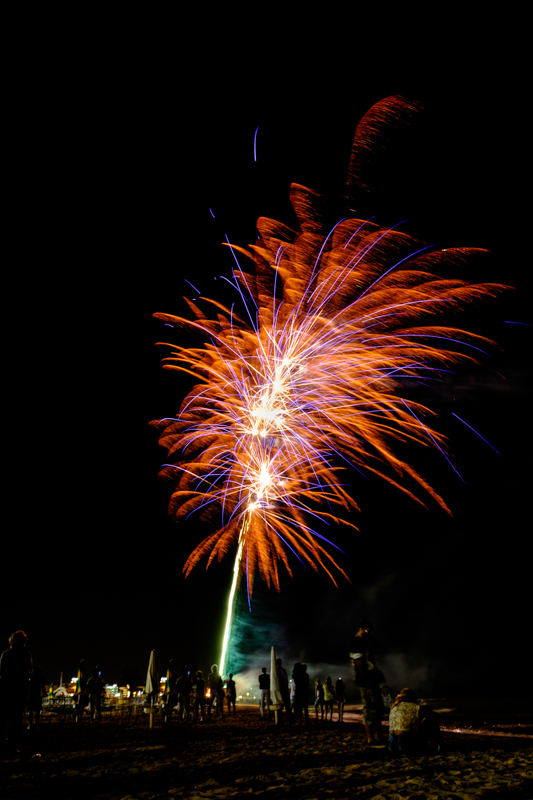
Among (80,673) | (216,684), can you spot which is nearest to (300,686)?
(216,684)

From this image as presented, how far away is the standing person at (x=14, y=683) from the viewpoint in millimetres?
7430

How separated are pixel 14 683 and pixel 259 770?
363cm

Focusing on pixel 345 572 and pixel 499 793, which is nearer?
pixel 499 793

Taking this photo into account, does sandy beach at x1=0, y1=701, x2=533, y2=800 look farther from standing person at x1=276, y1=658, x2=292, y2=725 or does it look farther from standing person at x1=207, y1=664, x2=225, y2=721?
standing person at x1=207, y1=664, x2=225, y2=721

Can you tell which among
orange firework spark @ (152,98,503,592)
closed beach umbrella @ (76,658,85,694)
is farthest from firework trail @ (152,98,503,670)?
closed beach umbrella @ (76,658,85,694)

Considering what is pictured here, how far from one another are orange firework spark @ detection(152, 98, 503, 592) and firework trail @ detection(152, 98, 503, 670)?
4 cm

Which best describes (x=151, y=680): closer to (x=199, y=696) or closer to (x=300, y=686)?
(x=199, y=696)

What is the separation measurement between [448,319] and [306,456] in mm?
6716

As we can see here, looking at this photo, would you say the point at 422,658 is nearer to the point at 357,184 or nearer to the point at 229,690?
the point at 229,690

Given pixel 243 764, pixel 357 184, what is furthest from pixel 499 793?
pixel 357 184

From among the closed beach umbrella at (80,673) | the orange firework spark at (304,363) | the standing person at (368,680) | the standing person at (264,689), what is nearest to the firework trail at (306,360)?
the orange firework spark at (304,363)

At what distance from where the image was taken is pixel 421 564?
33969 mm

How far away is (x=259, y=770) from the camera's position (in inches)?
241

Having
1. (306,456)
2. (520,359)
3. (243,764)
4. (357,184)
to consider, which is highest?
(520,359)
